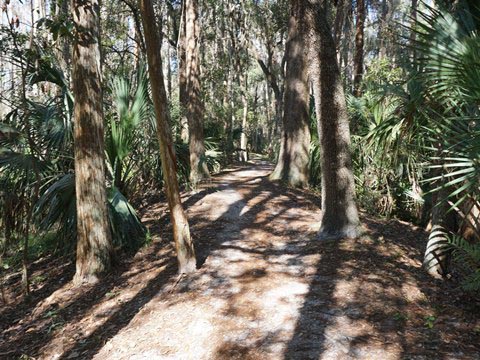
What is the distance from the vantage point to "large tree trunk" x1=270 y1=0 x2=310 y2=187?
981 centimetres

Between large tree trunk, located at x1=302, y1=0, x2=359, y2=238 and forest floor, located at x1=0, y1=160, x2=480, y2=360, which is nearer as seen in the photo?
forest floor, located at x1=0, y1=160, x2=480, y2=360

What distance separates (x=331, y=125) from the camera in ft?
18.4

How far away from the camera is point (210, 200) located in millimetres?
8422

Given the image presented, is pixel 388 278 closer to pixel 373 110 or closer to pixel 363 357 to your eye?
pixel 363 357

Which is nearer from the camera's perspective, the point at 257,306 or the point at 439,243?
the point at 257,306

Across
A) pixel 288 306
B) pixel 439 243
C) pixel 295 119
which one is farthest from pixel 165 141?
pixel 295 119

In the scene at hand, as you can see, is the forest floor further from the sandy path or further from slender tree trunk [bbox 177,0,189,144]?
slender tree trunk [bbox 177,0,189,144]

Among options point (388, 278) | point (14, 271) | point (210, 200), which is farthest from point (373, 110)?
point (14, 271)

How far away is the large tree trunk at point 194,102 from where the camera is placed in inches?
381

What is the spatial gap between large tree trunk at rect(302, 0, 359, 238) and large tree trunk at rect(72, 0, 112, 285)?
2.94 meters

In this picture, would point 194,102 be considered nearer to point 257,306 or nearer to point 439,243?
point 257,306

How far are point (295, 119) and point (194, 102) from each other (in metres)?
2.52

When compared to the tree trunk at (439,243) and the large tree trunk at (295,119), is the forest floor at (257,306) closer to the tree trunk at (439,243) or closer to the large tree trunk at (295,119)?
the tree trunk at (439,243)

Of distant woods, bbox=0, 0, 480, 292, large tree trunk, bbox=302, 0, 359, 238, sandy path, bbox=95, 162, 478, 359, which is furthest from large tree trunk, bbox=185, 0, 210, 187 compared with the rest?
large tree trunk, bbox=302, 0, 359, 238
